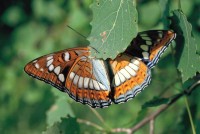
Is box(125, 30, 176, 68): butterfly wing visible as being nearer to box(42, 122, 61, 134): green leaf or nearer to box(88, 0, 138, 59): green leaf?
box(88, 0, 138, 59): green leaf

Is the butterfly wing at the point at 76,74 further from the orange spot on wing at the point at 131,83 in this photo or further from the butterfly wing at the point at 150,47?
the butterfly wing at the point at 150,47

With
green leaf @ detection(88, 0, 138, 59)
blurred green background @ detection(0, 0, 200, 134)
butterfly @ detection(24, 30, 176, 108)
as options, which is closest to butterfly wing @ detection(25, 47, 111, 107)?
butterfly @ detection(24, 30, 176, 108)

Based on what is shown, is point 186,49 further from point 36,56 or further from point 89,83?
point 36,56

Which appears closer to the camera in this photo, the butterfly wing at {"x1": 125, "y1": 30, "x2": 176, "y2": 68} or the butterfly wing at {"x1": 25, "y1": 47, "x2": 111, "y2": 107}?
the butterfly wing at {"x1": 125, "y1": 30, "x2": 176, "y2": 68}

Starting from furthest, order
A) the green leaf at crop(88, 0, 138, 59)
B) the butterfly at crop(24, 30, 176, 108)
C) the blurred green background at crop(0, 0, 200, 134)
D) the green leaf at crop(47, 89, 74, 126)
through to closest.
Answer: the blurred green background at crop(0, 0, 200, 134) < the green leaf at crop(47, 89, 74, 126) < the butterfly at crop(24, 30, 176, 108) < the green leaf at crop(88, 0, 138, 59)

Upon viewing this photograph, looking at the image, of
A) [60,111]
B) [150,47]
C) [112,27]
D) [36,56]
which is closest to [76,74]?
[150,47]

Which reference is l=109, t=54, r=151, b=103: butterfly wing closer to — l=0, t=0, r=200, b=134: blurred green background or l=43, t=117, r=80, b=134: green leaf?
l=43, t=117, r=80, b=134: green leaf

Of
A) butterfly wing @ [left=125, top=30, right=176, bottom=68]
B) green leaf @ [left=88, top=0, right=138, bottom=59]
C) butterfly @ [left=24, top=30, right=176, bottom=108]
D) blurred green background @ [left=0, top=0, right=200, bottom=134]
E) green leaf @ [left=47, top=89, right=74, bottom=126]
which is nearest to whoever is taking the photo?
green leaf @ [left=88, top=0, right=138, bottom=59]

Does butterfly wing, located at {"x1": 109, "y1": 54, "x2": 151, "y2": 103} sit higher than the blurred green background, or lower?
higher

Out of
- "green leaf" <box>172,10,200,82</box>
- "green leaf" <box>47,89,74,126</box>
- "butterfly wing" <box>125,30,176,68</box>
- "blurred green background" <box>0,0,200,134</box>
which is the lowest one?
"blurred green background" <box>0,0,200,134</box>
